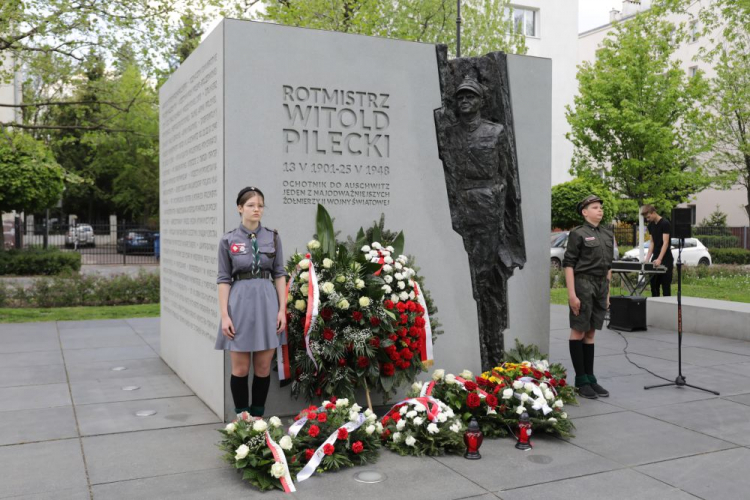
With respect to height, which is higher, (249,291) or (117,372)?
(249,291)

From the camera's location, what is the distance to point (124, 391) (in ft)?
23.1

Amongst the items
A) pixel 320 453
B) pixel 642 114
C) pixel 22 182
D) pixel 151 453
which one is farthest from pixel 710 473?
pixel 22 182

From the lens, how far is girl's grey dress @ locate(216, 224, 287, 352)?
16.9ft

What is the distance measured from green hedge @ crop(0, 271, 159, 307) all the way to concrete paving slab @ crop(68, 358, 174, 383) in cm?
704

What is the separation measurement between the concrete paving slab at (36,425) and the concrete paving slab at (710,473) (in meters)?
4.44

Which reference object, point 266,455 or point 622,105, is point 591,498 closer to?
point 266,455

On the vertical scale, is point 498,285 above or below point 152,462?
above

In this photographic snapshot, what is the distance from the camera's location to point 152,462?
4.84 meters

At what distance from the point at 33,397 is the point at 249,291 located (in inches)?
121

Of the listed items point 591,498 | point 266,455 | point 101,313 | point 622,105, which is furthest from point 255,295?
point 622,105

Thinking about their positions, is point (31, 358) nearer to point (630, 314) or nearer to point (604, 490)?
point (604, 490)

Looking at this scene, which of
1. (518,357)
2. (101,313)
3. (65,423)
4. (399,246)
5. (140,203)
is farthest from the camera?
(140,203)

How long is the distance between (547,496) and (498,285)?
3.05 meters

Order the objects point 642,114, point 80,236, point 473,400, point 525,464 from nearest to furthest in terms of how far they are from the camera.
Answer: point 525,464, point 473,400, point 642,114, point 80,236
